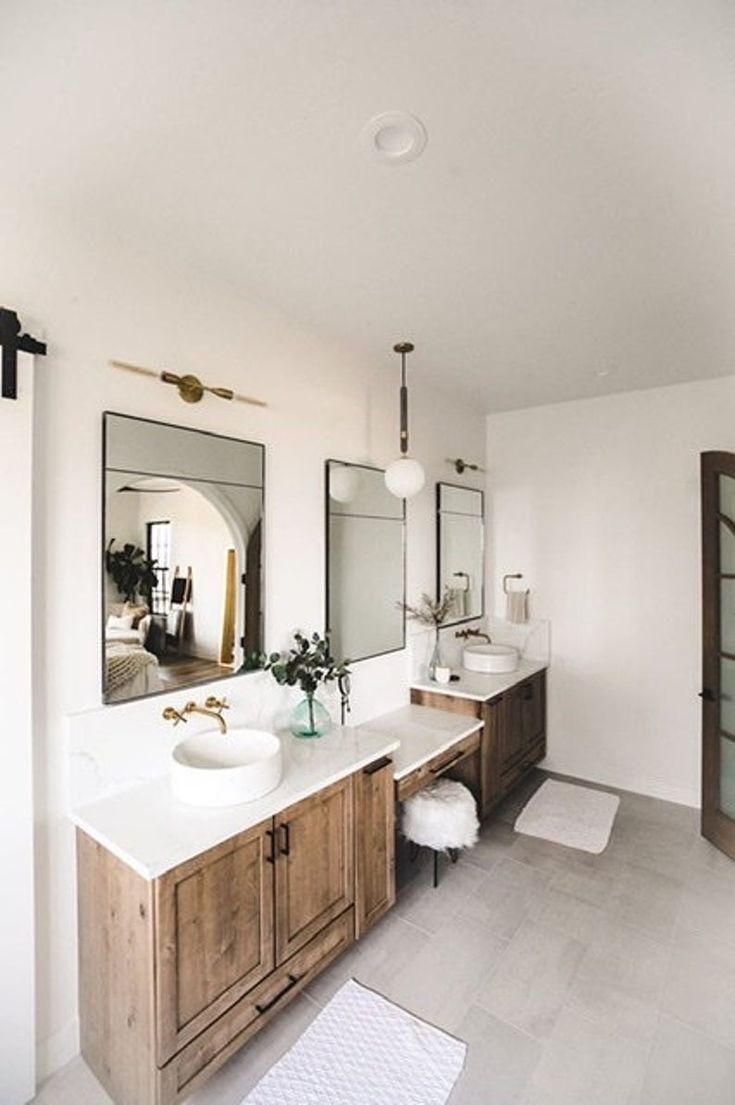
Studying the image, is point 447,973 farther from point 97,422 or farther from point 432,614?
point 97,422

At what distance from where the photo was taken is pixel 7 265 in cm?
149

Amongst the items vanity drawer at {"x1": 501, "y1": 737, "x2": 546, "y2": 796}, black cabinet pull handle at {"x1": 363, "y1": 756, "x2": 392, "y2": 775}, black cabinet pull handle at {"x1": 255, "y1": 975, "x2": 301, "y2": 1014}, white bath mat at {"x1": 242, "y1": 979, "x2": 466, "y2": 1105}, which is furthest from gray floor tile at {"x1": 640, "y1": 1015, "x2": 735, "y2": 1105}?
vanity drawer at {"x1": 501, "y1": 737, "x2": 546, "y2": 796}

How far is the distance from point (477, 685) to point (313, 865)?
1.53 metres

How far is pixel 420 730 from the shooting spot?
2.60 metres

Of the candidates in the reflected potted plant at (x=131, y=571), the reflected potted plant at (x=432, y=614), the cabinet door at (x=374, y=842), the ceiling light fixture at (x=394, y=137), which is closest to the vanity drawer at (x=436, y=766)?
the cabinet door at (x=374, y=842)

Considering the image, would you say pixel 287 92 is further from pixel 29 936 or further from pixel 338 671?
pixel 29 936

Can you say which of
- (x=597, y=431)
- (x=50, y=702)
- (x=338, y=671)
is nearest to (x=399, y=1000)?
(x=338, y=671)

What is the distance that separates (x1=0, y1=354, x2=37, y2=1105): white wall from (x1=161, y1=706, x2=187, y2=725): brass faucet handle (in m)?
0.41

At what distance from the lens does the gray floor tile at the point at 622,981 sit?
1.72 meters

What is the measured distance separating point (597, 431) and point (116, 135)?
10.1 ft

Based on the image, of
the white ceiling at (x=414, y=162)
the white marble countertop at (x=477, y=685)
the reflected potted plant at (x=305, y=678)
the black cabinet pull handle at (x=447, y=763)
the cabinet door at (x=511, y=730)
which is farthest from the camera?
the cabinet door at (x=511, y=730)

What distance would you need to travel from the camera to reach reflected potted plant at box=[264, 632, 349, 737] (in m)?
2.13

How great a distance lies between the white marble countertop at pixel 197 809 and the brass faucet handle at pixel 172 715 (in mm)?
194

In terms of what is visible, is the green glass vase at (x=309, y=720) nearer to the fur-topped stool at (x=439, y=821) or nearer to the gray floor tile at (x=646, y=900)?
the fur-topped stool at (x=439, y=821)
